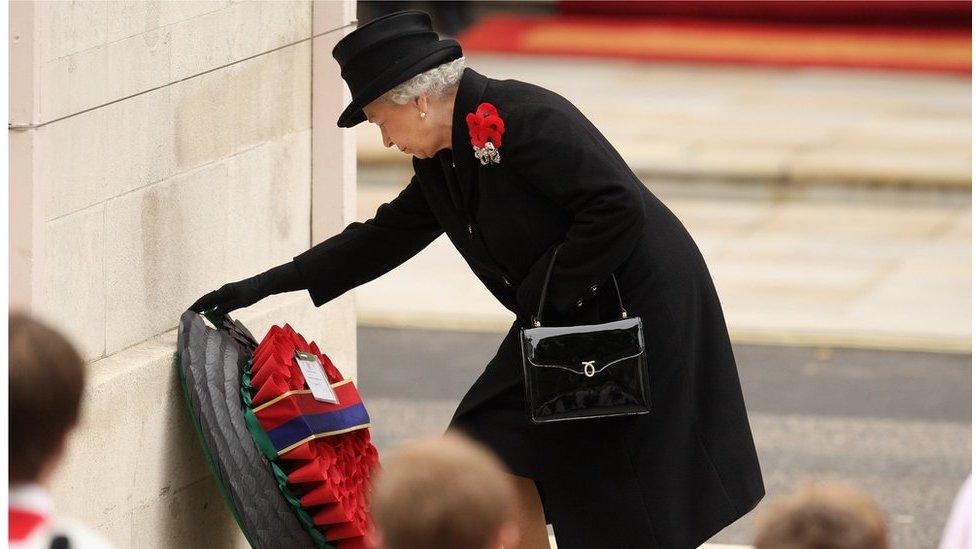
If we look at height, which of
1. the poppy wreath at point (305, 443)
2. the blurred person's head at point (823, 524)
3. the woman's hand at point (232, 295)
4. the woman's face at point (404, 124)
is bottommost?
the poppy wreath at point (305, 443)

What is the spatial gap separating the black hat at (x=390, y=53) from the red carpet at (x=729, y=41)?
13.0m

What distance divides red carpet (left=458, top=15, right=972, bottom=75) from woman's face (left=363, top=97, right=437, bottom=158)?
13.0m

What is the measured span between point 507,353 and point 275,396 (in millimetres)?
533

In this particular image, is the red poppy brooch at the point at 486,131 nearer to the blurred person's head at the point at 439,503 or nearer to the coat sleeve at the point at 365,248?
the coat sleeve at the point at 365,248

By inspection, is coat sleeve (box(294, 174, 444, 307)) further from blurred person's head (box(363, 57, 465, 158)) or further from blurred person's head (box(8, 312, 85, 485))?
blurred person's head (box(8, 312, 85, 485))

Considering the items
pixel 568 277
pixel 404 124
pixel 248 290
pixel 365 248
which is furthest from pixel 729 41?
pixel 568 277

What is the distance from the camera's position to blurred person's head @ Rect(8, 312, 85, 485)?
90.4 inches

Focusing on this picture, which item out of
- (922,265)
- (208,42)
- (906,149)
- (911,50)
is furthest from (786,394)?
(911,50)

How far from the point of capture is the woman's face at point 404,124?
364 cm

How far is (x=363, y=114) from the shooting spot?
147 inches

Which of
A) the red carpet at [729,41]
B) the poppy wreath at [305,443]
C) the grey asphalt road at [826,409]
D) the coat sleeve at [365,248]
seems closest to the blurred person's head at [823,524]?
the poppy wreath at [305,443]

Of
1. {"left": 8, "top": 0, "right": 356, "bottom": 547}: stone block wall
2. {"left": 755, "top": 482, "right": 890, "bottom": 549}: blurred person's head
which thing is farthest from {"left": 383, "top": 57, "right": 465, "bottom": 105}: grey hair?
{"left": 755, "top": 482, "right": 890, "bottom": 549}: blurred person's head

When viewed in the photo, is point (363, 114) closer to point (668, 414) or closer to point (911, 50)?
point (668, 414)

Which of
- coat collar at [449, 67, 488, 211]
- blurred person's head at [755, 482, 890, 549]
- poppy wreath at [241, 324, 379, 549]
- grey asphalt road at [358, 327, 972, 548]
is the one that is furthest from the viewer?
grey asphalt road at [358, 327, 972, 548]
